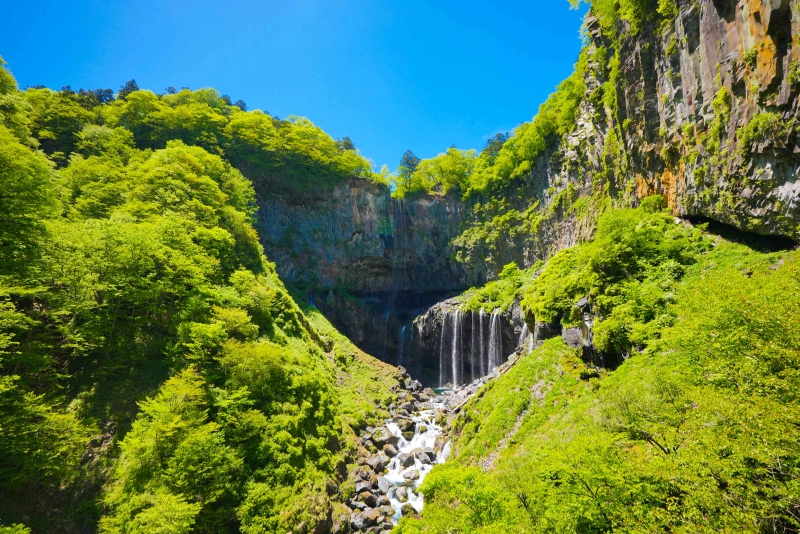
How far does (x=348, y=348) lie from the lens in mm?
37375

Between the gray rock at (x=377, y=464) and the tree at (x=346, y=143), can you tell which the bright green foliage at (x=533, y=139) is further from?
the gray rock at (x=377, y=464)

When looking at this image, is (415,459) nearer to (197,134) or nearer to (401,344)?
(401,344)

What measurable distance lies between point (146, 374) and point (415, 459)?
16.8m

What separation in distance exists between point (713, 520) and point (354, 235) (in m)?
51.3

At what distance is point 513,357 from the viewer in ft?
85.7

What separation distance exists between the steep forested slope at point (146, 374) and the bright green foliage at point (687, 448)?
30.1 ft

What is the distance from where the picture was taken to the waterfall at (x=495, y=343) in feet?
113

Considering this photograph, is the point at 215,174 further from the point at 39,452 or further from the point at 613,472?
the point at 613,472

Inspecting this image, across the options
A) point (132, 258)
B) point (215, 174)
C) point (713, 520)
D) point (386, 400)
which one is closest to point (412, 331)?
point (386, 400)

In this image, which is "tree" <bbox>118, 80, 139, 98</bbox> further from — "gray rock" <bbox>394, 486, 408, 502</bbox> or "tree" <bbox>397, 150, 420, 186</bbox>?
"gray rock" <bbox>394, 486, 408, 502</bbox>

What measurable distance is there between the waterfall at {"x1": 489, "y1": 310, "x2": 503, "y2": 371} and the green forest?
363cm

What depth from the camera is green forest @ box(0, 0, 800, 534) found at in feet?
23.7

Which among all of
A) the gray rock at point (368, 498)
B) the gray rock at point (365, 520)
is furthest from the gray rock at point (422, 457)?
the gray rock at point (365, 520)

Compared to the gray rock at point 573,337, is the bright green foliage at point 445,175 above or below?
above
